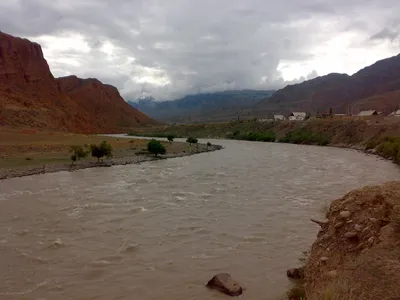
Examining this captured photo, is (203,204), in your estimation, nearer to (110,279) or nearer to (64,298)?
(110,279)

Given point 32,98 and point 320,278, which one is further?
point 32,98


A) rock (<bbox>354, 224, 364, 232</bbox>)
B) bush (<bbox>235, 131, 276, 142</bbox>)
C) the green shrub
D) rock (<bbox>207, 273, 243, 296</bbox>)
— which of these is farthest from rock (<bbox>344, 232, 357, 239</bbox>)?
bush (<bbox>235, 131, 276, 142</bbox>)

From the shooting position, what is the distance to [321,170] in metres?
37.1

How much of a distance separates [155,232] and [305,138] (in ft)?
221

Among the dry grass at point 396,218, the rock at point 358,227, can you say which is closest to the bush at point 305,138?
the rock at point 358,227

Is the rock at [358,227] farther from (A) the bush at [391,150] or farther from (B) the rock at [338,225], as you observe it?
(A) the bush at [391,150]

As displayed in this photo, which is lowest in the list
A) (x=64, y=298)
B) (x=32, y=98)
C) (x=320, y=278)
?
(x=64, y=298)

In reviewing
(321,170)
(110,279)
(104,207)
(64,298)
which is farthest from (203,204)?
(321,170)

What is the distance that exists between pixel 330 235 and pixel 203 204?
43.4 feet

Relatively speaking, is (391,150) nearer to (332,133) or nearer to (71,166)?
(332,133)

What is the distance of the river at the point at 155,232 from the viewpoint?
11.7 meters

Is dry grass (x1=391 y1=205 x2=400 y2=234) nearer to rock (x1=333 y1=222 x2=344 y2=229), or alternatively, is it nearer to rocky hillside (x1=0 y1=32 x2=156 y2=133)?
rock (x1=333 y1=222 x2=344 y2=229)

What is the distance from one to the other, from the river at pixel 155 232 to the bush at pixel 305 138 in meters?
42.7

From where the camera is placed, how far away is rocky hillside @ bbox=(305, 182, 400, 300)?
20.7 feet
